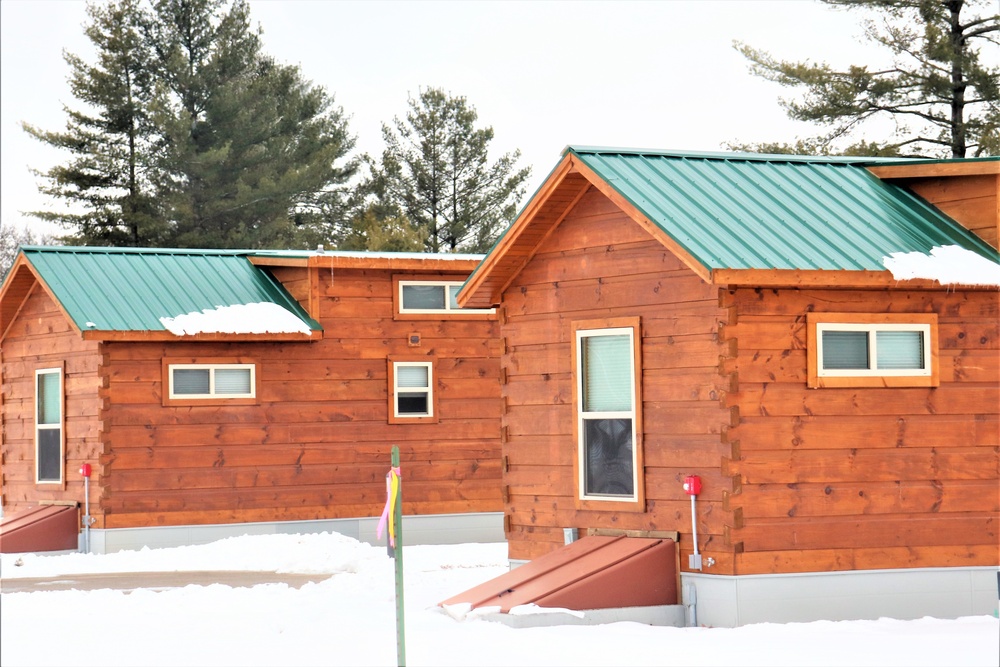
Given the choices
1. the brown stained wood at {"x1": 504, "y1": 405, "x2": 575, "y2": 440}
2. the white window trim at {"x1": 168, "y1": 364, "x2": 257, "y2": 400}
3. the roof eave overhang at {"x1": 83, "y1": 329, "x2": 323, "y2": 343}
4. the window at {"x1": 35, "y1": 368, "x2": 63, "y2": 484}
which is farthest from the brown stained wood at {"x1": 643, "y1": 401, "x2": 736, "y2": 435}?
the window at {"x1": 35, "y1": 368, "x2": 63, "y2": 484}

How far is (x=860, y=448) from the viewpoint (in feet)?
42.8

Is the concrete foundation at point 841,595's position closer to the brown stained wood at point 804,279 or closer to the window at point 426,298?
the brown stained wood at point 804,279

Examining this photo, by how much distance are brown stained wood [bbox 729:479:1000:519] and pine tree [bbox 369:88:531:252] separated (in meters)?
35.2

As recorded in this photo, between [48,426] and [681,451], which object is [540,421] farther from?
[48,426]

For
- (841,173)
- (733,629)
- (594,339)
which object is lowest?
(733,629)

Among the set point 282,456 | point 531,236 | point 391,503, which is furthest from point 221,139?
point 391,503

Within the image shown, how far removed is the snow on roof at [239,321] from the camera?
20234 millimetres

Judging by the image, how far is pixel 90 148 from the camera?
135 feet

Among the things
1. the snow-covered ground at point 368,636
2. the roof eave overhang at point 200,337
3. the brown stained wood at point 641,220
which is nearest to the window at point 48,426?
the roof eave overhang at point 200,337

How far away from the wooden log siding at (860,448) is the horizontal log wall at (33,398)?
1046 cm

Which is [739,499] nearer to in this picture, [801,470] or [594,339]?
[801,470]

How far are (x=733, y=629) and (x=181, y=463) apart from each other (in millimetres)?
10363

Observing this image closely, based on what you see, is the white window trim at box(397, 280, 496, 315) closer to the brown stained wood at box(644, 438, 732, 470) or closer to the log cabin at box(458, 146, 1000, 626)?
the log cabin at box(458, 146, 1000, 626)

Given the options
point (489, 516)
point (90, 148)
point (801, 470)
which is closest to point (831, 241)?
point (801, 470)
